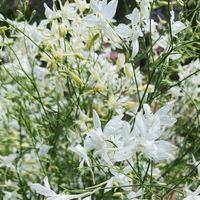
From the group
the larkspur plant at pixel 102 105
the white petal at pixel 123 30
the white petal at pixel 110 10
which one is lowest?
the larkspur plant at pixel 102 105

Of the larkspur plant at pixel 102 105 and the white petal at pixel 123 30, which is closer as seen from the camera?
the larkspur plant at pixel 102 105

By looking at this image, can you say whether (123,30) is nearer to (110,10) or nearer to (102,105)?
(110,10)

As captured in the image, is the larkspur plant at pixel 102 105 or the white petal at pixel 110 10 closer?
the larkspur plant at pixel 102 105

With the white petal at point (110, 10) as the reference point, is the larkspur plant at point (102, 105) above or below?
below

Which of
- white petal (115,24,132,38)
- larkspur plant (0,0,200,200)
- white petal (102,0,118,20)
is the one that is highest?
white petal (102,0,118,20)

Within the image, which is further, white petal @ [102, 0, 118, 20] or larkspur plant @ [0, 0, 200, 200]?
white petal @ [102, 0, 118, 20]

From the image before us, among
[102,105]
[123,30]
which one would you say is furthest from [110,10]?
[102,105]

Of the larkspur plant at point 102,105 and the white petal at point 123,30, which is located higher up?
the white petal at point 123,30

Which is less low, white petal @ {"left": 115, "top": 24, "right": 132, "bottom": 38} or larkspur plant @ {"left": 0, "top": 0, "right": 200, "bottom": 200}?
white petal @ {"left": 115, "top": 24, "right": 132, "bottom": 38}
